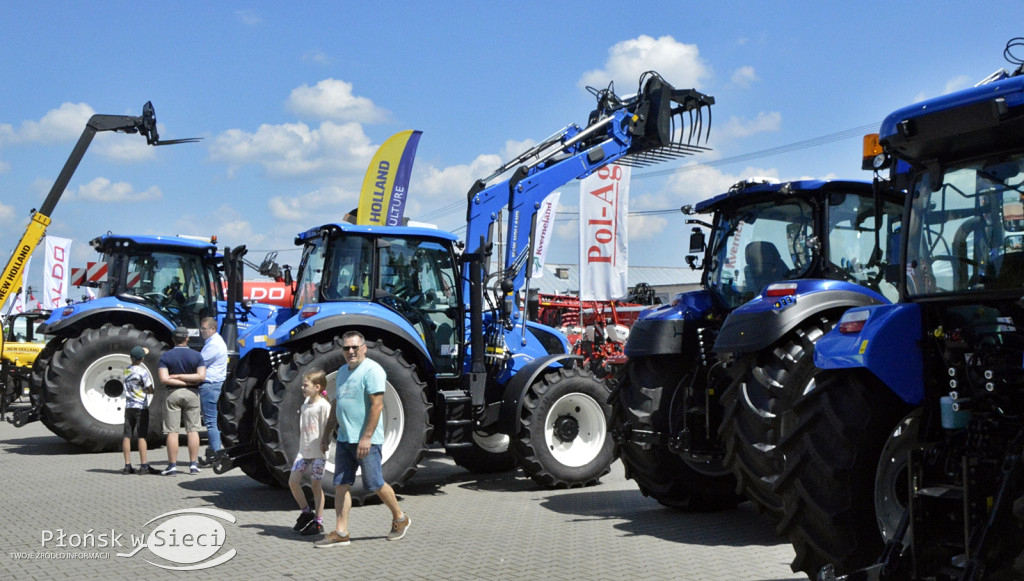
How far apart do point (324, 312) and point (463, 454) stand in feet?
9.10

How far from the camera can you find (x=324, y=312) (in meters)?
9.06

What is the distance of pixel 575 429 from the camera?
10.1 metres

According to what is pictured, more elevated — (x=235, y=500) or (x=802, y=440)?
(x=802, y=440)

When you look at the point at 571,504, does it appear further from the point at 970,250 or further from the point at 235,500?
the point at 970,250

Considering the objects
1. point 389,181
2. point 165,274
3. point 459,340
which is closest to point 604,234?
point 389,181

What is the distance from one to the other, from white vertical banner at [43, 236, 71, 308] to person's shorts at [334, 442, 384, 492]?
22261 mm

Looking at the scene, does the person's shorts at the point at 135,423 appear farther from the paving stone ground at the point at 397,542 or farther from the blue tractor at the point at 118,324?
the blue tractor at the point at 118,324

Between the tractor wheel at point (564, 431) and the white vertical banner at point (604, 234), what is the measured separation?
1065cm

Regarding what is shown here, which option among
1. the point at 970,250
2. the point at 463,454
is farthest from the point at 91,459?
the point at 970,250

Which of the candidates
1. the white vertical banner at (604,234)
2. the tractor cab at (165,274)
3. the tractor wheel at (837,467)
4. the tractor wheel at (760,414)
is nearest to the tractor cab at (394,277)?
the tractor wheel at (760,414)

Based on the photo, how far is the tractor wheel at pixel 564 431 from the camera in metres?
9.70

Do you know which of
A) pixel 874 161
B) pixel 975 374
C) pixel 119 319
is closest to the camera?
pixel 975 374

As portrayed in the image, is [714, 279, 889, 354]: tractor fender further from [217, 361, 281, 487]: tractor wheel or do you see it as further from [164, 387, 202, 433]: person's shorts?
[164, 387, 202, 433]: person's shorts

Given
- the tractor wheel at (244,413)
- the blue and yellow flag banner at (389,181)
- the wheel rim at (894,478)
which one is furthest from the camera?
the blue and yellow flag banner at (389,181)
